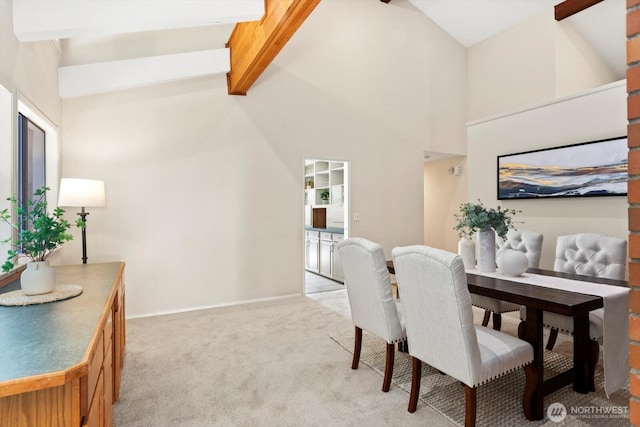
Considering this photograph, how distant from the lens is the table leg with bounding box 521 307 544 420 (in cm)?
186

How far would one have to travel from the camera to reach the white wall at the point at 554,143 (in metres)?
3.29

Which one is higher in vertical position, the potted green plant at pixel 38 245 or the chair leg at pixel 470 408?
→ the potted green plant at pixel 38 245

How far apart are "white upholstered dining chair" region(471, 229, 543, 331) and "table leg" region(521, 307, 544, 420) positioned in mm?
821

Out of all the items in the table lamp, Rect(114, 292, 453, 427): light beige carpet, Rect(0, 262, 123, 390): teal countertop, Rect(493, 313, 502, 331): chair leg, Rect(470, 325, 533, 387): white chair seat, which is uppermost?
the table lamp

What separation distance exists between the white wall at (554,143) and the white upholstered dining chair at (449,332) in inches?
92.2

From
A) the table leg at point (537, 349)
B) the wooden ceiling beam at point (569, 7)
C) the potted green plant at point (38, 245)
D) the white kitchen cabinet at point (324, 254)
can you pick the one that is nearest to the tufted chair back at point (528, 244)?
the table leg at point (537, 349)

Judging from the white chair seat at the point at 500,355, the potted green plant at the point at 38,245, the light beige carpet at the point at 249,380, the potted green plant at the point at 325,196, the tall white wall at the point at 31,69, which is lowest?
the light beige carpet at the point at 249,380

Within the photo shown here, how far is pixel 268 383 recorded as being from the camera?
2.30m

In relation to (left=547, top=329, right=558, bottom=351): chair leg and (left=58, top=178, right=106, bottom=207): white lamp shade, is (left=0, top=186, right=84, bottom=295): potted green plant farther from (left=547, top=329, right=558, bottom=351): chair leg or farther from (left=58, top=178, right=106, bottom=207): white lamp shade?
(left=547, top=329, right=558, bottom=351): chair leg

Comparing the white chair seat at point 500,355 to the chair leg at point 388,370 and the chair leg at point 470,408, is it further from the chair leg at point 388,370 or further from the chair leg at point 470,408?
the chair leg at point 388,370

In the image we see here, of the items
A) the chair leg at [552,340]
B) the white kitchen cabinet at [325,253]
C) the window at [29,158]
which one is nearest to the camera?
the window at [29,158]

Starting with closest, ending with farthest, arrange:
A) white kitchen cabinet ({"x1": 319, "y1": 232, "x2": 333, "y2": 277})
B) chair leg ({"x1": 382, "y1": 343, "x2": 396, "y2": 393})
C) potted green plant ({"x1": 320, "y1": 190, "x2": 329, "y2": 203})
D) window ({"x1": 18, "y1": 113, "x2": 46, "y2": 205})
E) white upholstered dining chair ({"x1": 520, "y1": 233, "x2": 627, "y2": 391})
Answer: chair leg ({"x1": 382, "y1": 343, "x2": 396, "y2": 393}) < white upholstered dining chair ({"x1": 520, "y1": 233, "x2": 627, "y2": 391}) < window ({"x1": 18, "y1": 113, "x2": 46, "y2": 205}) < white kitchen cabinet ({"x1": 319, "y1": 232, "x2": 333, "y2": 277}) < potted green plant ({"x1": 320, "y1": 190, "x2": 329, "y2": 203})

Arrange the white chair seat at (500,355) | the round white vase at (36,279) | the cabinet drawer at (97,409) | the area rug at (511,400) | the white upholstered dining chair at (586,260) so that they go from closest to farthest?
the cabinet drawer at (97,409)
the round white vase at (36,279)
the white chair seat at (500,355)
the area rug at (511,400)
the white upholstered dining chair at (586,260)

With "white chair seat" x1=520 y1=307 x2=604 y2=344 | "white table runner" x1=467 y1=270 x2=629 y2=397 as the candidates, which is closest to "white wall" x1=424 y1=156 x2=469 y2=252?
"white chair seat" x1=520 y1=307 x2=604 y2=344
